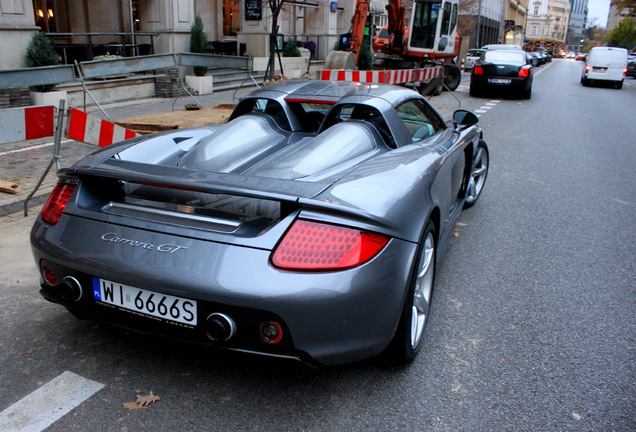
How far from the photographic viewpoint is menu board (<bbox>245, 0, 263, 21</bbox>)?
18.4 meters

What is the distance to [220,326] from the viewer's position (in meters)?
2.03

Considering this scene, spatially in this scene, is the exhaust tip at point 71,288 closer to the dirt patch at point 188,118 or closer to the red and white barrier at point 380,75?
the dirt patch at point 188,118

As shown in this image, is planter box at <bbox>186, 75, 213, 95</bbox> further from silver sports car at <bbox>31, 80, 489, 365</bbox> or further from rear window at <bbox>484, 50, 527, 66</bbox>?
silver sports car at <bbox>31, 80, 489, 365</bbox>

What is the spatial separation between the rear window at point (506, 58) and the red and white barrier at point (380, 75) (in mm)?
1957

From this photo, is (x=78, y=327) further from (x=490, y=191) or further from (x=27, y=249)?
(x=490, y=191)

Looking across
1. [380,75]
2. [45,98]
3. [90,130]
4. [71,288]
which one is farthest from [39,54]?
[71,288]

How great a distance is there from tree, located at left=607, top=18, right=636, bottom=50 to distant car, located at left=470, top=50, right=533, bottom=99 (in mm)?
76452

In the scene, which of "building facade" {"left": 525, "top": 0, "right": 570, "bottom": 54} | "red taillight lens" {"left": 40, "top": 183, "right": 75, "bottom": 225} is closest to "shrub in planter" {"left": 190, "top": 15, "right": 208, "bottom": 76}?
"red taillight lens" {"left": 40, "top": 183, "right": 75, "bottom": 225}

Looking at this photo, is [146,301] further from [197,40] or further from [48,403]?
[197,40]

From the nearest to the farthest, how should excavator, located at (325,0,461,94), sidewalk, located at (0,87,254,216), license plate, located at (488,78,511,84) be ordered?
sidewalk, located at (0,87,254,216)
license plate, located at (488,78,511,84)
excavator, located at (325,0,461,94)

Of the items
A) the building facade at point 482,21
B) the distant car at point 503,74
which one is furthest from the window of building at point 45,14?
the building facade at point 482,21

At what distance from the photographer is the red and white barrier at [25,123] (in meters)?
4.41

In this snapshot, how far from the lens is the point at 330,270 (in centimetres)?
202

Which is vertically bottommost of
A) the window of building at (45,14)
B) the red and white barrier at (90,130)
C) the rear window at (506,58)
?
the red and white barrier at (90,130)
